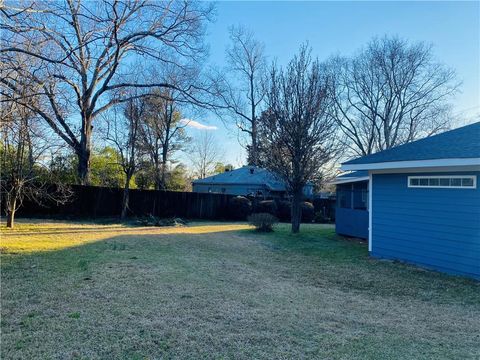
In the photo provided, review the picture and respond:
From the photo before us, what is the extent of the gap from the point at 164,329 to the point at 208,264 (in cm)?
362

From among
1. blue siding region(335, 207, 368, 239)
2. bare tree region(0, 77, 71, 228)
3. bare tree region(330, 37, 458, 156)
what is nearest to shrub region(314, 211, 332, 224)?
blue siding region(335, 207, 368, 239)

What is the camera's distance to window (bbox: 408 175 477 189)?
688 centimetres

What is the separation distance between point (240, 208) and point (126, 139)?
7301mm

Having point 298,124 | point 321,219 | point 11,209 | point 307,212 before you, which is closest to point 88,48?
point 11,209

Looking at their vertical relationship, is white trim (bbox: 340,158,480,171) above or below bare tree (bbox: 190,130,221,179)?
below

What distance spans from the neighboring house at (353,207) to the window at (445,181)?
384 cm

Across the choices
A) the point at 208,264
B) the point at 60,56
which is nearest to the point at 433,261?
the point at 208,264

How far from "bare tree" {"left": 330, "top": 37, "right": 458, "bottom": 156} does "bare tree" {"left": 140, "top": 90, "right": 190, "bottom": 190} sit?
42.2 feet

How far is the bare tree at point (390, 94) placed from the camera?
28953 millimetres

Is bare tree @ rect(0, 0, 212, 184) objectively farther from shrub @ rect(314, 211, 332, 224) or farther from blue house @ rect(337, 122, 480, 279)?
shrub @ rect(314, 211, 332, 224)

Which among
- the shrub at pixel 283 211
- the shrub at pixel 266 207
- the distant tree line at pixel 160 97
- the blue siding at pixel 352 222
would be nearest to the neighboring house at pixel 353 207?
the blue siding at pixel 352 222

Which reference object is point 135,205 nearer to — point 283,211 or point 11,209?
point 11,209

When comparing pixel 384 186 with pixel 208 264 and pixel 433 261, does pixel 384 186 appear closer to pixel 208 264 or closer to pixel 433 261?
pixel 433 261

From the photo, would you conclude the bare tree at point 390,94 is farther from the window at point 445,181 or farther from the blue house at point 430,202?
the window at point 445,181
